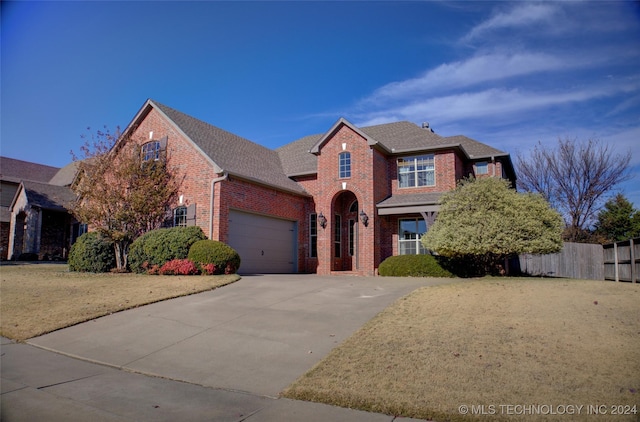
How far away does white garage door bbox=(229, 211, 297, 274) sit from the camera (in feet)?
57.6

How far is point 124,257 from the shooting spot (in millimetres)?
17844

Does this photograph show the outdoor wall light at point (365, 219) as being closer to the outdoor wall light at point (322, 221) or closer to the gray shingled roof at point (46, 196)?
the outdoor wall light at point (322, 221)

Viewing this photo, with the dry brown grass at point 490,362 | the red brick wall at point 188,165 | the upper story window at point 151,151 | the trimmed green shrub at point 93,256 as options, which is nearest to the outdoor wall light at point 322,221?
the red brick wall at point 188,165

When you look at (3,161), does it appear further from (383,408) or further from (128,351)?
(383,408)

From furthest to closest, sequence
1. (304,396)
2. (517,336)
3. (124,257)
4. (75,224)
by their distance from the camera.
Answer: (75,224), (124,257), (517,336), (304,396)

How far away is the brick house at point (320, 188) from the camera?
17625 mm

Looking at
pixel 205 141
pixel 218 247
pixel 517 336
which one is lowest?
pixel 517 336

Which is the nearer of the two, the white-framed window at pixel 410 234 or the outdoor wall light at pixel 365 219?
the outdoor wall light at pixel 365 219

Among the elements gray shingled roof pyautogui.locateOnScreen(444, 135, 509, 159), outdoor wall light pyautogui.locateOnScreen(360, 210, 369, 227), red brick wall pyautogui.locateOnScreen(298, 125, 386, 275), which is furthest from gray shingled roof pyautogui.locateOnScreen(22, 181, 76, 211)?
gray shingled roof pyautogui.locateOnScreen(444, 135, 509, 159)

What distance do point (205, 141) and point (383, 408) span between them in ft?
53.0

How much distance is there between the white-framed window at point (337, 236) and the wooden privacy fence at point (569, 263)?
8056 millimetres

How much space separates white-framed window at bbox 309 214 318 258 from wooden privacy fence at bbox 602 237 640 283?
1221 cm

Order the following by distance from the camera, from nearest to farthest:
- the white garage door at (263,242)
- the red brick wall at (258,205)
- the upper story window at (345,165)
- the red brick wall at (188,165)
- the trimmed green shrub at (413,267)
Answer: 1. the trimmed green shrub at (413,267)
2. the red brick wall at (258,205)
3. the red brick wall at (188,165)
4. the white garage door at (263,242)
5. the upper story window at (345,165)

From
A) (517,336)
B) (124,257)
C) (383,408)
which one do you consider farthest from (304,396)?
(124,257)
